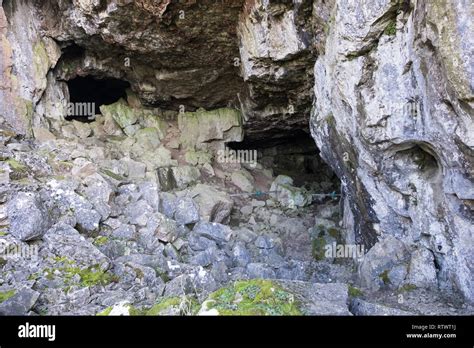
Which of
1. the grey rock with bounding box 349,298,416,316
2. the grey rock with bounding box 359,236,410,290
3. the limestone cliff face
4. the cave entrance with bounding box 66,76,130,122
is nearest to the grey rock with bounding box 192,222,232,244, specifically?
the limestone cliff face

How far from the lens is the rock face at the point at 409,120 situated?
7480mm

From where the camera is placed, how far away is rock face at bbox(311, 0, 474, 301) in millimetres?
7480

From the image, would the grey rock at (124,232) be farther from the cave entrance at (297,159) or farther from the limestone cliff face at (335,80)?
the cave entrance at (297,159)

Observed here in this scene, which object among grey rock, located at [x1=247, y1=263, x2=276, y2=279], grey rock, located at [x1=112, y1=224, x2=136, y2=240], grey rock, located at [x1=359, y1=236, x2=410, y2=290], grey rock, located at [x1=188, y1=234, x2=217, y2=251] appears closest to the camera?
grey rock, located at [x1=359, y1=236, x2=410, y2=290]

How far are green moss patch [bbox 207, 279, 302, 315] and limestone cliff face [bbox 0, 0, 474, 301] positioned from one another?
3981mm

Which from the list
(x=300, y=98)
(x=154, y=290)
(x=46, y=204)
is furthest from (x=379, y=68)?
(x=46, y=204)

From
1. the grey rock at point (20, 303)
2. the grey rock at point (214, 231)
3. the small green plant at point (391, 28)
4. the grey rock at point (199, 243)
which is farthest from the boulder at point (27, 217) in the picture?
the small green plant at point (391, 28)

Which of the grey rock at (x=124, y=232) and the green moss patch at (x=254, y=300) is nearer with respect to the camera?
the green moss patch at (x=254, y=300)

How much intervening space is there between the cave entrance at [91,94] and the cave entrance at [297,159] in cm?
575

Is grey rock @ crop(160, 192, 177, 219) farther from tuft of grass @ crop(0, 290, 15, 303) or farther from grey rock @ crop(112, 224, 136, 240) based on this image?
tuft of grass @ crop(0, 290, 15, 303)

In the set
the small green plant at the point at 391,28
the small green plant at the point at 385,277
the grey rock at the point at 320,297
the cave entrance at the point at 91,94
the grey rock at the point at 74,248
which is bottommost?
the small green plant at the point at 385,277

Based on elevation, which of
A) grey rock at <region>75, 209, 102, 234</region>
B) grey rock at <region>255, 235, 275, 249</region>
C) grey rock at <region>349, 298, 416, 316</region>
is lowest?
grey rock at <region>349, 298, 416, 316</region>

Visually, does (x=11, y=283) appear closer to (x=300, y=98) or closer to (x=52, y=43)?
(x=52, y=43)
